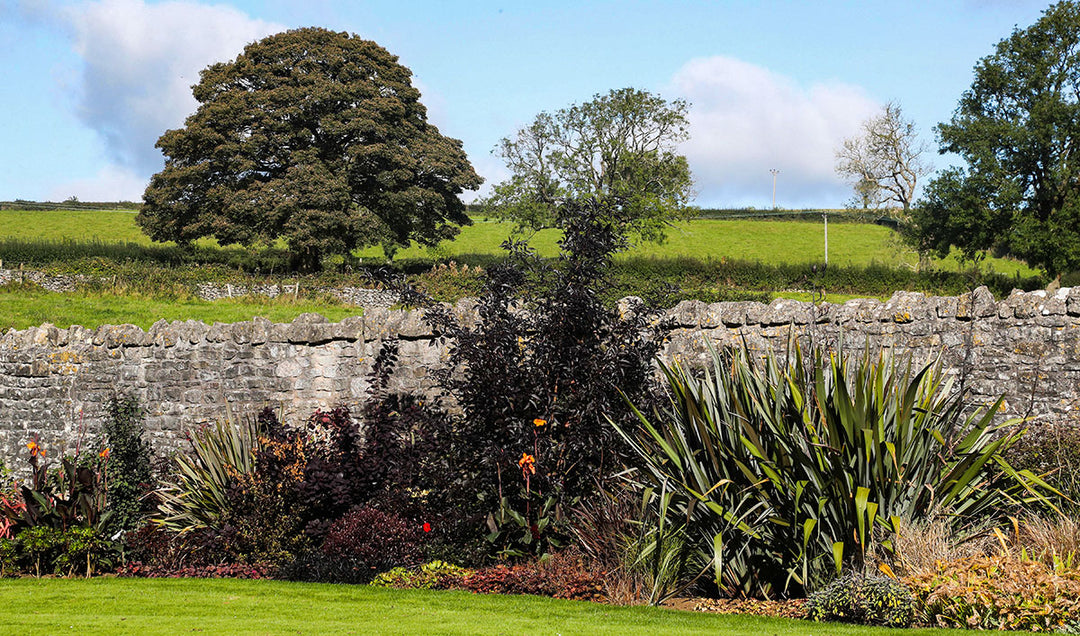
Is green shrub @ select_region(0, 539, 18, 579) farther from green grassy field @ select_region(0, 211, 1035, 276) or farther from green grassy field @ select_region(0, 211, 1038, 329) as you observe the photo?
green grassy field @ select_region(0, 211, 1035, 276)

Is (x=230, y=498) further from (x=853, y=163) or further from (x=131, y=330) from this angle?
(x=853, y=163)

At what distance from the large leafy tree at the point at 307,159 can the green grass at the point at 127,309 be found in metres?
7.75

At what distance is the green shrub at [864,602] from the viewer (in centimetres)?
584

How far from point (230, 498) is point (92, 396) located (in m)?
3.74

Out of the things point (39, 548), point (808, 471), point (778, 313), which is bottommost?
point (39, 548)

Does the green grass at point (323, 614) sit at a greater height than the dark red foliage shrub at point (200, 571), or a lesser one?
greater

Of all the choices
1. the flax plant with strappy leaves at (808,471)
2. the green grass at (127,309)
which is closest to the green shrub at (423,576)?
the flax plant with strappy leaves at (808,471)

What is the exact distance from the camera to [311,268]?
3528cm

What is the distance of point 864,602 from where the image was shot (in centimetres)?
593

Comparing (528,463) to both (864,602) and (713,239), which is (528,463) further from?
(713,239)

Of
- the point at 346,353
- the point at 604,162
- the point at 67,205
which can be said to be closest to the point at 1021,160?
the point at 604,162

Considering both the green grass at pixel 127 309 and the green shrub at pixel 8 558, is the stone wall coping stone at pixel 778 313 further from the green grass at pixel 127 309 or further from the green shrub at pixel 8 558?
the green grass at pixel 127 309

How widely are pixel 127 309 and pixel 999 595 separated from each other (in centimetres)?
2247

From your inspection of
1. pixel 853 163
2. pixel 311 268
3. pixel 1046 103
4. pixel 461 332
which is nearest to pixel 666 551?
pixel 461 332
